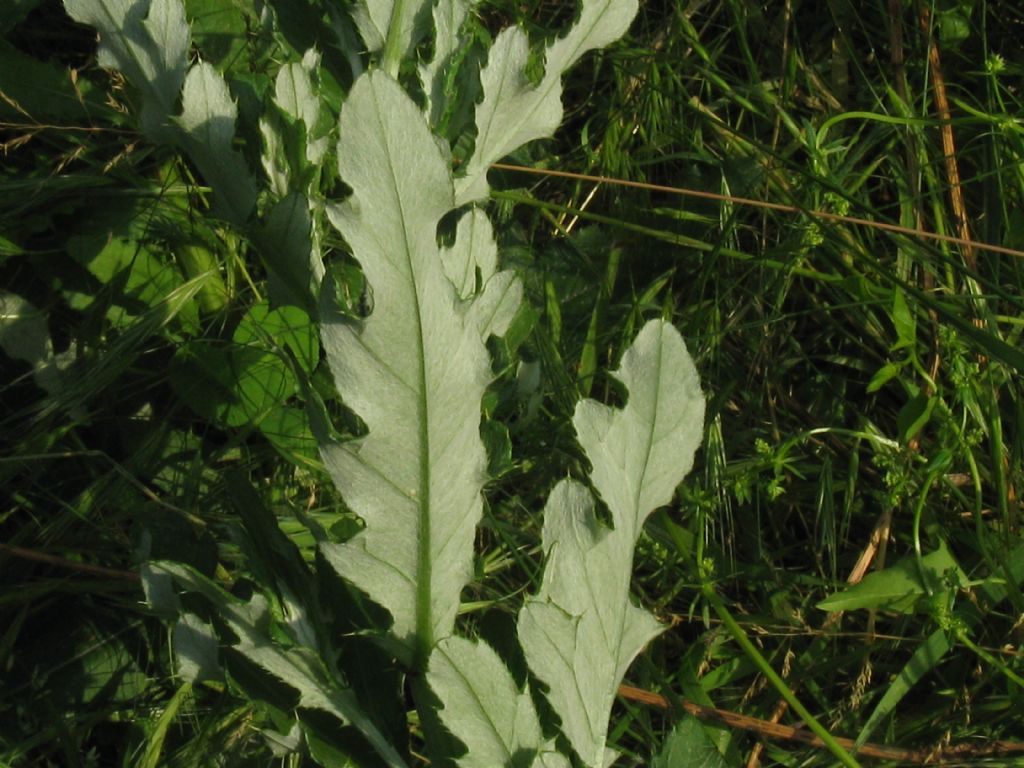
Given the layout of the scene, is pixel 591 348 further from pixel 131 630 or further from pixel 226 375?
pixel 131 630

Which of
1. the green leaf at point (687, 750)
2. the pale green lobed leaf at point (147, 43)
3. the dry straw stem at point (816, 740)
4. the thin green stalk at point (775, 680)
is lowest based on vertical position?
the dry straw stem at point (816, 740)

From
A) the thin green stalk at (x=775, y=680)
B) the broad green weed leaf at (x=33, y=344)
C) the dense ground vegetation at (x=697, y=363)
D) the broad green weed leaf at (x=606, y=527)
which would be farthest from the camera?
the broad green weed leaf at (x=33, y=344)

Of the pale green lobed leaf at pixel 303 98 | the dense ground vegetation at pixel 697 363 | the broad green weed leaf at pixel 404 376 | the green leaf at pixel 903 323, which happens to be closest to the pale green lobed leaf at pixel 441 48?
the pale green lobed leaf at pixel 303 98

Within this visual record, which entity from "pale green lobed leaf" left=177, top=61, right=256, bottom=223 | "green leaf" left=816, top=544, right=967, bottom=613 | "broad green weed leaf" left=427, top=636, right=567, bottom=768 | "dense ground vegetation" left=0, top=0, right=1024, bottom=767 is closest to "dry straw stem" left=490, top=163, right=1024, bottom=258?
"dense ground vegetation" left=0, top=0, right=1024, bottom=767

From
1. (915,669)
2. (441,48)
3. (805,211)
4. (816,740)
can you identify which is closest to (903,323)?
(805,211)

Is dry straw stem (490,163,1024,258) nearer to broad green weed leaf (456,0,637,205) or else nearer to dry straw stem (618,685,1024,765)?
broad green weed leaf (456,0,637,205)

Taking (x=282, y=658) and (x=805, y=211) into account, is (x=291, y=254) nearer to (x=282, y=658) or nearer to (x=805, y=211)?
(x=282, y=658)

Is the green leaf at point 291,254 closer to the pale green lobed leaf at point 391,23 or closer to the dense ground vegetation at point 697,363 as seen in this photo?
the pale green lobed leaf at point 391,23
